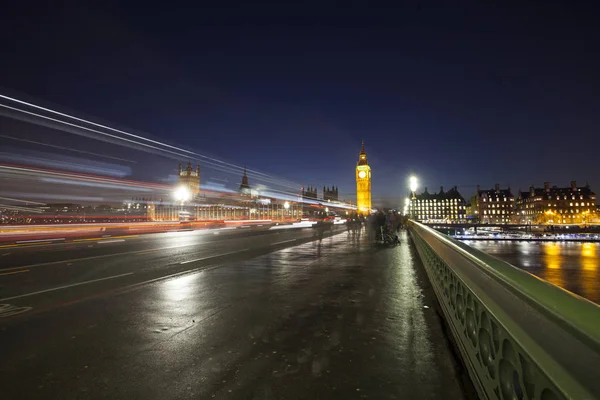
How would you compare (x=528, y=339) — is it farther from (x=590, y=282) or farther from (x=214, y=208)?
(x=214, y=208)

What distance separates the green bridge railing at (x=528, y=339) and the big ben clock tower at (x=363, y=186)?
5859 inches

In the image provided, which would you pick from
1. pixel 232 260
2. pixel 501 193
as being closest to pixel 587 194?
pixel 501 193

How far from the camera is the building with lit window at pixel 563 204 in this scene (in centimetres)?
13238

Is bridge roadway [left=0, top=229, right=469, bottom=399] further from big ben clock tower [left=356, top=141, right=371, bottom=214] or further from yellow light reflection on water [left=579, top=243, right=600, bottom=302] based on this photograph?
big ben clock tower [left=356, top=141, right=371, bottom=214]

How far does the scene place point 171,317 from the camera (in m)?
6.38

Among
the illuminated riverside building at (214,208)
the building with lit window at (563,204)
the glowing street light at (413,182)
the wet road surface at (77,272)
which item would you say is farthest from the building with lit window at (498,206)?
the wet road surface at (77,272)

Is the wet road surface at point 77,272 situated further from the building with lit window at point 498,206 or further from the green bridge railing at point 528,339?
the building with lit window at point 498,206

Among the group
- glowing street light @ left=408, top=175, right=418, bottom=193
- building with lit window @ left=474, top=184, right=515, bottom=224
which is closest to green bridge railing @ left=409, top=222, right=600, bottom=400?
glowing street light @ left=408, top=175, right=418, bottom=193

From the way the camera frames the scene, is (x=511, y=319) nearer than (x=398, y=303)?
Yes

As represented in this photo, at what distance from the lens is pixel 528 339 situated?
1.98 metres

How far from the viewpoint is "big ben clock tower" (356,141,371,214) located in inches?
6129

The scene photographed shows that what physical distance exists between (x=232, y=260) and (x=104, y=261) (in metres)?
4.94

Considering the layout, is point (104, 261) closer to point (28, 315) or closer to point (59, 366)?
point (28, 315)

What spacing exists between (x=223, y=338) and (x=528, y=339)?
4.25m
